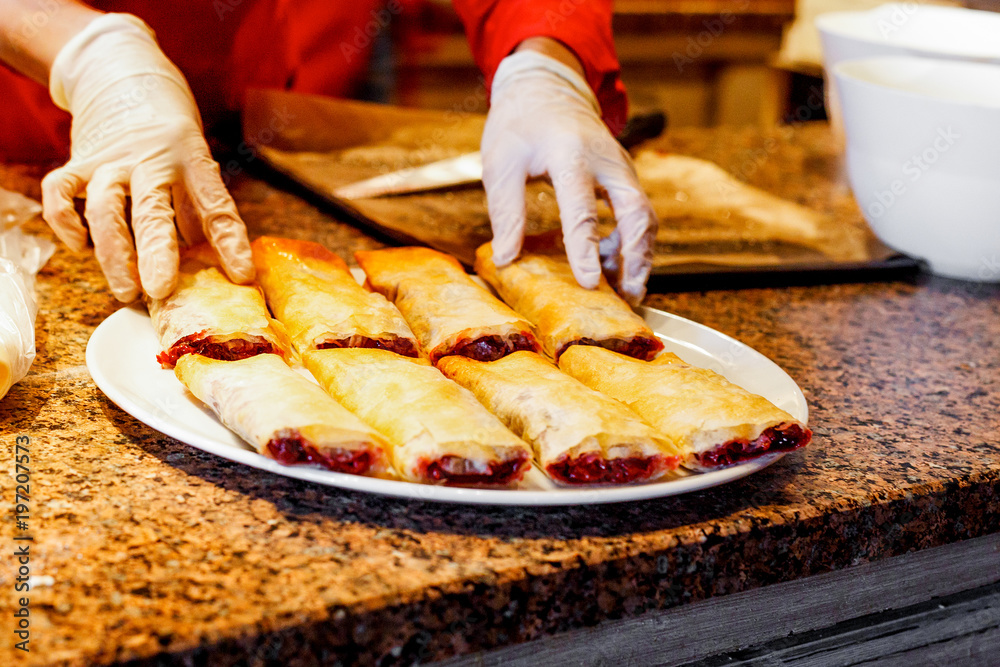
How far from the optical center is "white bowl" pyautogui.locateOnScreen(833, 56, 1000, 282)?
1714 mm

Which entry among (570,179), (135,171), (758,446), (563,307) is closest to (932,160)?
(570,179)

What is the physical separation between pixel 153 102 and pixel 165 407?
602 mm

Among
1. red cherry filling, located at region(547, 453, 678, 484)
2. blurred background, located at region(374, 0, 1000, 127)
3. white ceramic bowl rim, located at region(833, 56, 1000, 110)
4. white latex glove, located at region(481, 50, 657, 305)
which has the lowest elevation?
blurred background, located at region(374, 0, 1000, 127)

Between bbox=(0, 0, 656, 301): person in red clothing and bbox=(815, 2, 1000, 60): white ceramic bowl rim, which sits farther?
bbox=(815, 2, 1000, 60): white ceramic bowl rim

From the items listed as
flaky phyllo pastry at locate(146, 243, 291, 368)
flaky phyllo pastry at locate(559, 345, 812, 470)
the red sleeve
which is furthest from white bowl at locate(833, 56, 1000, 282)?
flaky phyllo pastry at locate(146, 243, 291, 368)

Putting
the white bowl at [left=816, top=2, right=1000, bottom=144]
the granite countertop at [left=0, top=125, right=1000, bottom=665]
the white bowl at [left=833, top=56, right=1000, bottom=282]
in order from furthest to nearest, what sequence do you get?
the white bowl at [left=816, top=2, right=1000, bottom=144], the white bowl at [left=833, top=56, right=1000, bottom=282], the granite countertop at [left=0, top=125, right=1000, bottom=665]

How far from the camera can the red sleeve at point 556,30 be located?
6.10ft

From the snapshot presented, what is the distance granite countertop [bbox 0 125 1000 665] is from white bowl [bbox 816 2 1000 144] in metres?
1.29

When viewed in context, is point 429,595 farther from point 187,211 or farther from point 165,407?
point 187,211

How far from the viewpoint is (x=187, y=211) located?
4.87ft

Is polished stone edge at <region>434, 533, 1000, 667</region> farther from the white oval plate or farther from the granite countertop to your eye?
the white oval plate

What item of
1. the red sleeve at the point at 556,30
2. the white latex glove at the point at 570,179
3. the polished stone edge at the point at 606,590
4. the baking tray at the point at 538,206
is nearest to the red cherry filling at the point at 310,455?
the polished stone edge at the point at 606,590

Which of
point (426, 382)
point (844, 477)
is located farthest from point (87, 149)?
point (844, 477)

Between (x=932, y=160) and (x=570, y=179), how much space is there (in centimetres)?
81
